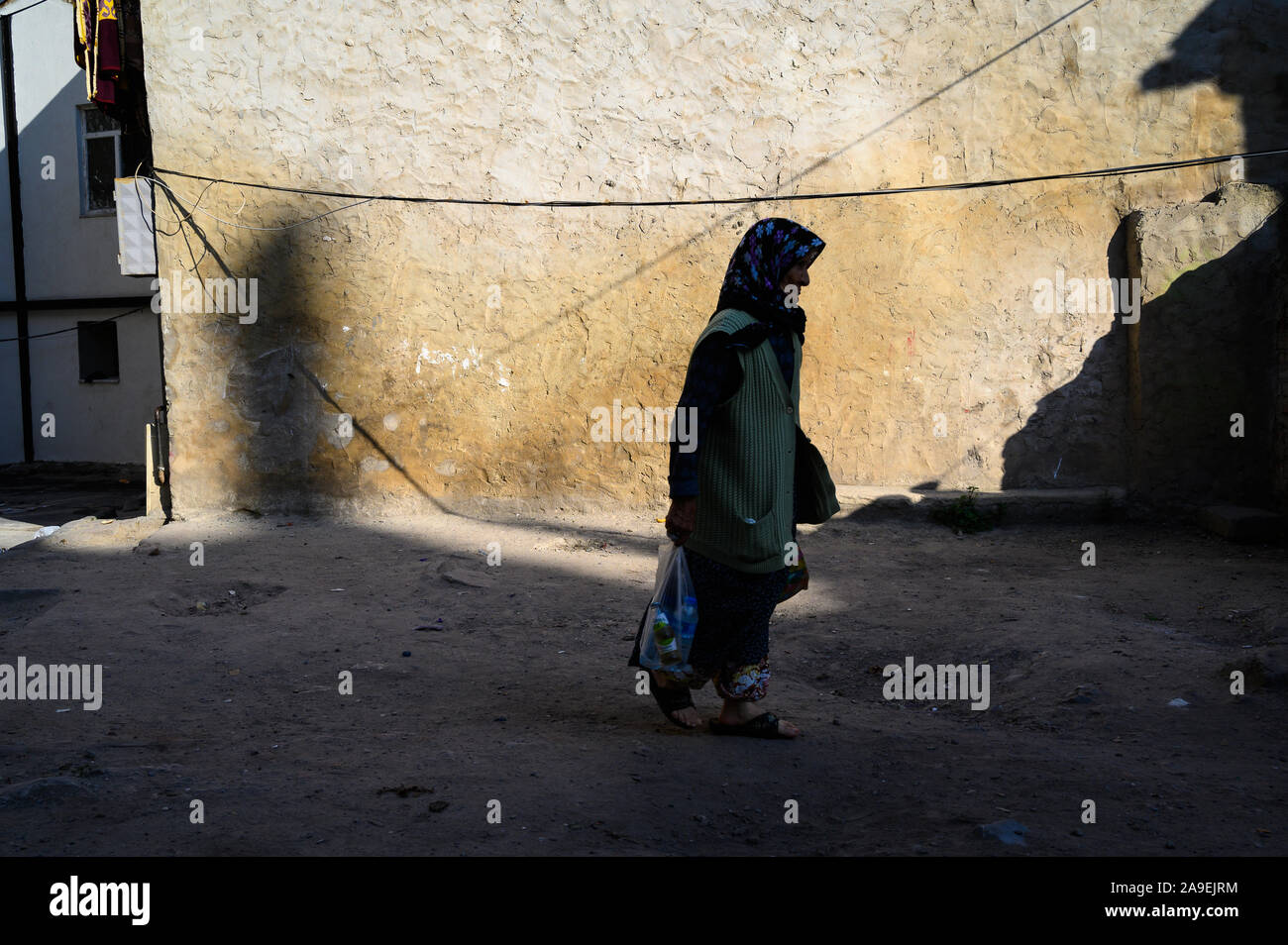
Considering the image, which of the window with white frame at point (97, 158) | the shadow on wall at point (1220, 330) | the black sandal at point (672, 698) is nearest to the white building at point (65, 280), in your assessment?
the window with white frame at point (97, 158)

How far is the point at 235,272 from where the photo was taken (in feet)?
25.4

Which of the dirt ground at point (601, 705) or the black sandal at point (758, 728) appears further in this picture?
the black sandal at point (758, 728)

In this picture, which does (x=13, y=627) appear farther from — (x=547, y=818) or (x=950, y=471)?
(x=950, y=471)

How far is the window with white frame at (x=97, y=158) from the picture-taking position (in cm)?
1497

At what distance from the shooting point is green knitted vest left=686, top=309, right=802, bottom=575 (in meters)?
3.21

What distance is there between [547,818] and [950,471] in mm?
5703

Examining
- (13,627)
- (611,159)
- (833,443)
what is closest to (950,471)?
(833,443)

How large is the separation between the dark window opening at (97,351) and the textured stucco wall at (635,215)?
902 cm

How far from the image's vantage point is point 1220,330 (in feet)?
23.7

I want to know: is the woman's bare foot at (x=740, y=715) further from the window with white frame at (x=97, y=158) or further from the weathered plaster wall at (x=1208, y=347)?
the window with white frame at (x=97, y=158)

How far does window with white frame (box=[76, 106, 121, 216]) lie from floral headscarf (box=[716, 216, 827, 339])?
14548 mm

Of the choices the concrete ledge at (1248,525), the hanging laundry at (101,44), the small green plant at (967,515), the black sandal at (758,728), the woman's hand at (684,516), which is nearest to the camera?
the woman's hand at (684,516)

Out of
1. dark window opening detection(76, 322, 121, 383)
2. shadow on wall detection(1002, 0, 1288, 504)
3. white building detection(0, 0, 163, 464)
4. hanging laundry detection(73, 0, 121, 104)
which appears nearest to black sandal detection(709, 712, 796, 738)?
shadow on wall detection(1002, 0, 1288, 504)

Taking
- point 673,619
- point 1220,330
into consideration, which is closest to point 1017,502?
point 1220,330
